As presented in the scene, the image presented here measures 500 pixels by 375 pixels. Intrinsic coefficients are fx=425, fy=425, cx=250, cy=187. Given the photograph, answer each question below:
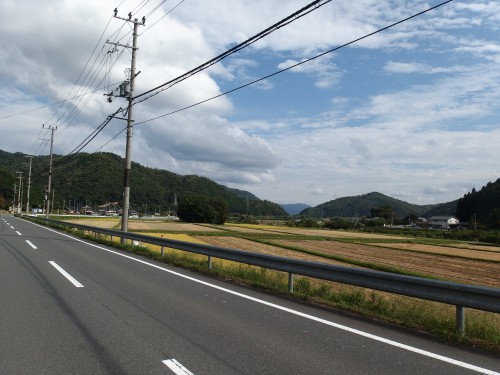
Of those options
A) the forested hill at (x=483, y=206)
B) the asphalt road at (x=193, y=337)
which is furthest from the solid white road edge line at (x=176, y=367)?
the forested hill at (x=483, y=206)

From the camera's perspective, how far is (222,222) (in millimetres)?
99500

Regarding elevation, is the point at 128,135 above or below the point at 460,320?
above

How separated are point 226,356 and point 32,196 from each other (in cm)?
16411

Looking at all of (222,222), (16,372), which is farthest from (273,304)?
(222,222)

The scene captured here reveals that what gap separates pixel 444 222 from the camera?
6088 inches

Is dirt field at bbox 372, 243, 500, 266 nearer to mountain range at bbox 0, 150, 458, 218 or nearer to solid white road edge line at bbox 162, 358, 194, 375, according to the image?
solid white road edge line at bbox 162, 358, 194, 375

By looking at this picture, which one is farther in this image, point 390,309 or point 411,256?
point 411,256

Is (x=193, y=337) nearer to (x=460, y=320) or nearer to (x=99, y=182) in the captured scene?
(x=460, y=320)

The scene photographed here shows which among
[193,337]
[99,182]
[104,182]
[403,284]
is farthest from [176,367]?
[99,182]

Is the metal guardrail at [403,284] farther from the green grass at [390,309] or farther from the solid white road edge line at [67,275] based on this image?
the solid white road edge line at [67,275]

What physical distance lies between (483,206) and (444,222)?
28.4 m

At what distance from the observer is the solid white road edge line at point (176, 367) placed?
4293 millimetres

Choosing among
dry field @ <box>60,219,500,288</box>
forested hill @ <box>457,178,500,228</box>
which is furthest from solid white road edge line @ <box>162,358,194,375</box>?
forested hill @ <box>457,178,500,228</box>

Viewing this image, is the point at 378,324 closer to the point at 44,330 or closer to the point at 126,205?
the point at 44,330
